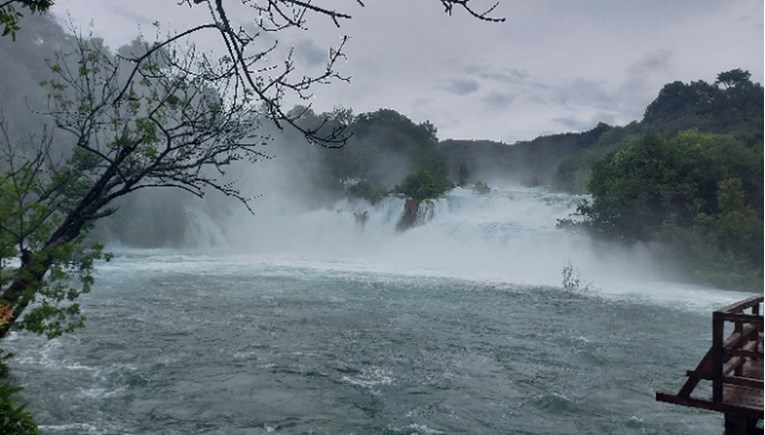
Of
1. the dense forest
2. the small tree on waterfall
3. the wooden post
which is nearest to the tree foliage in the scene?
the dense forest

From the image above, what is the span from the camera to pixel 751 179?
26.7m

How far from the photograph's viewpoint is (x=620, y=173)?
28594 millimetres

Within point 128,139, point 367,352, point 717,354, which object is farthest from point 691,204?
point 128,139

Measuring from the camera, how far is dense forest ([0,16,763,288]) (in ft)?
79.9

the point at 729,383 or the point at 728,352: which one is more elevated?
the point at 728,352

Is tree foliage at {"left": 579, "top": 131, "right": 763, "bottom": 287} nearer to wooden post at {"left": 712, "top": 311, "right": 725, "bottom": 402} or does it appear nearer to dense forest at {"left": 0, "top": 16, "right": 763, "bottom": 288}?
dense forest at {"left": 0, "top": 16, "right": 763, "bottom": 288}

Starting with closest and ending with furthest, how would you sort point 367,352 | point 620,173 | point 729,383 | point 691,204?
point 729,383
point 367,352
point 691,204
point 620,173

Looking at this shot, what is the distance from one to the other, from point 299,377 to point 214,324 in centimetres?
441

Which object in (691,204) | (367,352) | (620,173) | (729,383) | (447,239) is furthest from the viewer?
(447,239)

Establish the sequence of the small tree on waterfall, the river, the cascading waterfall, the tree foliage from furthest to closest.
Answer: the cascading waterfall
the tree foliage
the river
the small tree on waterfall

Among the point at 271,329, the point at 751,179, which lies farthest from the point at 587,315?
the point at 751,179

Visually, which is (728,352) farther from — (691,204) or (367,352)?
(691,204)

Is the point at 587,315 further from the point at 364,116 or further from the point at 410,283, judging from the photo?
the point at 364,116

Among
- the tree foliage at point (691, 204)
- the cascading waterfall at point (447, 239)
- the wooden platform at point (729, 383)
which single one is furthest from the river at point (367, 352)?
the wooden platform at point (729, 383)
